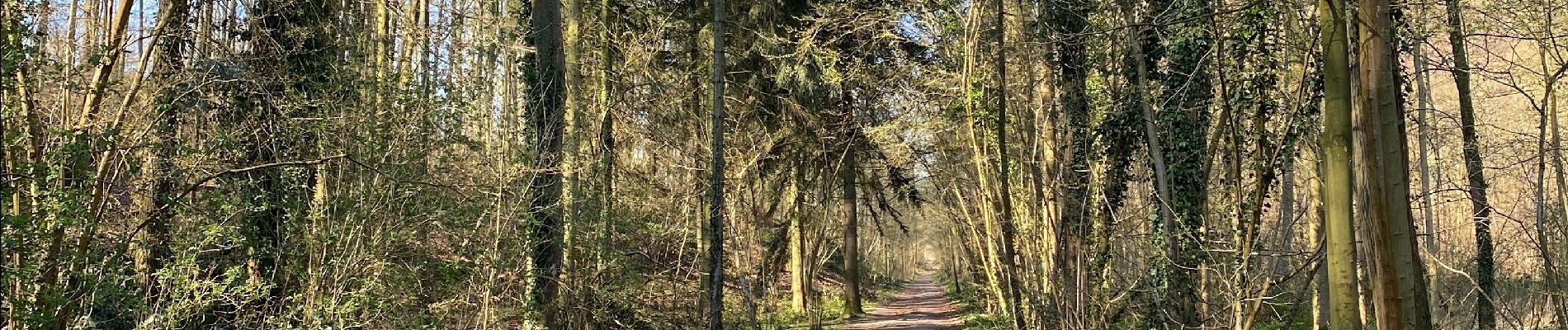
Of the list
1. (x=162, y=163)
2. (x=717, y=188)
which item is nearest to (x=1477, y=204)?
(x=717, y=188)

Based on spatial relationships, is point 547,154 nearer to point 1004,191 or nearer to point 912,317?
point 1004,191

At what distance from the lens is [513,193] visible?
390 inches

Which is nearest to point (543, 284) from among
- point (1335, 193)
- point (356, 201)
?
point (356, 201)

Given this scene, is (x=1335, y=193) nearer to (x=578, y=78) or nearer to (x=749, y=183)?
(x=578, y=78)

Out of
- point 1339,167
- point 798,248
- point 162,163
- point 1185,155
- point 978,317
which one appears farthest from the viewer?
point 798,248

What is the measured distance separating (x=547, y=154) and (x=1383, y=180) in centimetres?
791

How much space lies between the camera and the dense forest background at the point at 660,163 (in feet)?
19.9

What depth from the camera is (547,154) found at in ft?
33.1

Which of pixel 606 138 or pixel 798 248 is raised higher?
pixel 606 138

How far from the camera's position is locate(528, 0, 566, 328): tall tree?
397 inches

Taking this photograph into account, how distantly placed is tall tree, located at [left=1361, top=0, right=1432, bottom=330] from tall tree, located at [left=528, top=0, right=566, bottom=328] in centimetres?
754

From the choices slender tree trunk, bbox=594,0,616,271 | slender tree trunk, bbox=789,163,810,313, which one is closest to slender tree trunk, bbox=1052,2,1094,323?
slender tree trunk, bbox=594,0,616,271

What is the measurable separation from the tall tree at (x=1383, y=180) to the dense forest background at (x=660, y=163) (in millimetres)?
14

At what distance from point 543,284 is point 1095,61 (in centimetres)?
649
